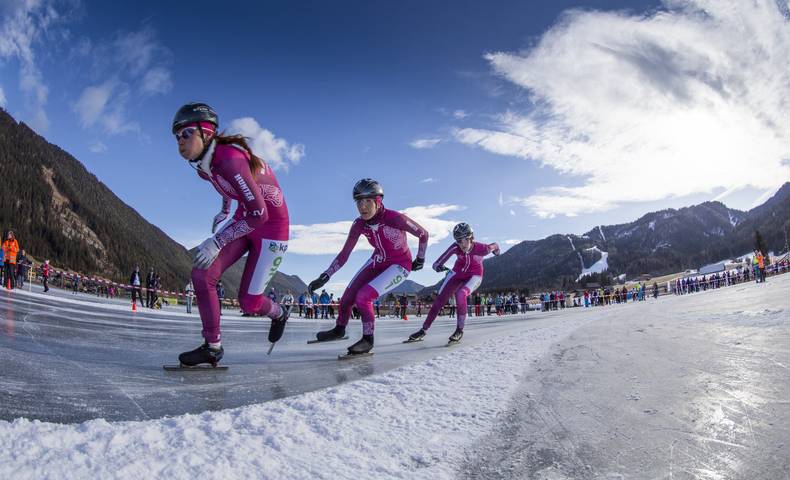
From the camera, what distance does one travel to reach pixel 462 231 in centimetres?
841

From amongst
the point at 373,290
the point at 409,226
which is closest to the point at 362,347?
the point at 373,290

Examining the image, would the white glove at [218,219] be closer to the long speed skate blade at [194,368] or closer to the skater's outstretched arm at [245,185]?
the skater's outstretched arm at [245,185]

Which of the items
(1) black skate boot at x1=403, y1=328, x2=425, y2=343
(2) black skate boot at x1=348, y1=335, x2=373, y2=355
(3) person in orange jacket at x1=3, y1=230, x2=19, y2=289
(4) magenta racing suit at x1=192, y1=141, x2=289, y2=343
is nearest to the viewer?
(4) magenta racing suit at x1=192, y1=141, x2=289, y2=343

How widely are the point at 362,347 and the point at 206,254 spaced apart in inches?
86.0

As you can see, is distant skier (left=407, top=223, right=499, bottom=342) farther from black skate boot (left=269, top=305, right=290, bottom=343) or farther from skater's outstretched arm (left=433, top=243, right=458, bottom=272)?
black skate boot (left=269, top=305, right=290, bottom=343)

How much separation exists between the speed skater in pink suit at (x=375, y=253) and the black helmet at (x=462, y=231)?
2202 mm

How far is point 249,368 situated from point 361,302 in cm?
199

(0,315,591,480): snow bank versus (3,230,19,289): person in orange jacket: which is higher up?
(3,230,19,289): person in orange jacket

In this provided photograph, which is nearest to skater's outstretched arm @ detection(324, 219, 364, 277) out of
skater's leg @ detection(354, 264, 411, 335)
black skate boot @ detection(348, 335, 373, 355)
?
skater's leg @ detection(354, 264, 411, 335)

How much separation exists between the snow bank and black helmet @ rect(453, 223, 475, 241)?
6147mm

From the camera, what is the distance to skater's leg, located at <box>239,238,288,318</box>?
420 cm

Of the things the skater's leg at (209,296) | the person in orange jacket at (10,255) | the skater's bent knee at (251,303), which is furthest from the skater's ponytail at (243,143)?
the person in orange jacket at (10,255)

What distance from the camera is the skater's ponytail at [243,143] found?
12.3 ft

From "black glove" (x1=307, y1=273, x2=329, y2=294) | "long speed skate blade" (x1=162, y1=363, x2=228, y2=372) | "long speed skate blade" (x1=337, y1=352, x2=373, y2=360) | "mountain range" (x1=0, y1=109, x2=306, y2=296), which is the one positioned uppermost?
"mountain range" (x1=0, y1=109, x2=306, y2=296)
